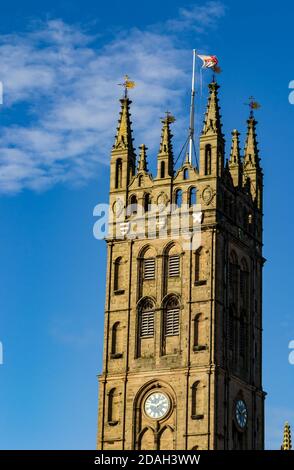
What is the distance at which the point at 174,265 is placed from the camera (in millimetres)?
122250

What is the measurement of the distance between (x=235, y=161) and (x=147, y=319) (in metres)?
14.3

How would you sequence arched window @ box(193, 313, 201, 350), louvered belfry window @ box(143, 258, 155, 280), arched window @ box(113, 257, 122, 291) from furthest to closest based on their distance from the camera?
arched window @ box(113, 257, 122, 291) → louvered belfry window @ box(143, 258, 155, 280) → arched window @ box(193, 313, 201, 350)

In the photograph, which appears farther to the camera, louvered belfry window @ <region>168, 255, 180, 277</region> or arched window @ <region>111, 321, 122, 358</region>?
arched window @ <region>111, 321, 122, 358</region>

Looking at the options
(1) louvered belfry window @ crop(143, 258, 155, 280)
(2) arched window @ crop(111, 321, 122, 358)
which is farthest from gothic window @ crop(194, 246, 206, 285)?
(2) arched window @ crop(111, 321, 122, 358)

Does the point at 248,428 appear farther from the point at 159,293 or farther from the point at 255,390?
the point at 159,293

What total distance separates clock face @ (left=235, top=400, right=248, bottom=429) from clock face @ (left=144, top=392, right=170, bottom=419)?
16.6 feet

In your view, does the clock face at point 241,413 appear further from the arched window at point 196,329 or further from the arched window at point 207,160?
the arched window at point 207,160

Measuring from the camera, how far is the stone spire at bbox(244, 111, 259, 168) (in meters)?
131

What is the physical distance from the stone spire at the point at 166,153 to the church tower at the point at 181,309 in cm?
9

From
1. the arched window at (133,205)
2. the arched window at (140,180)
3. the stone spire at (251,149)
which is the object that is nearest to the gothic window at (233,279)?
the arched window at (133,205)

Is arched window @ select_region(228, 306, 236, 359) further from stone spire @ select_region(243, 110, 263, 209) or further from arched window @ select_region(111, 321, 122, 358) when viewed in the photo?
stone spire @ select_region(243, 110, 263, 209)

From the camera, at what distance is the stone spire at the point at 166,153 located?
124994mm

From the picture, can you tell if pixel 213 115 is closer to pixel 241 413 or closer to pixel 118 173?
pixel 118 173

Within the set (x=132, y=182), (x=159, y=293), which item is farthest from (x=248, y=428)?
(x=132, y=182)
